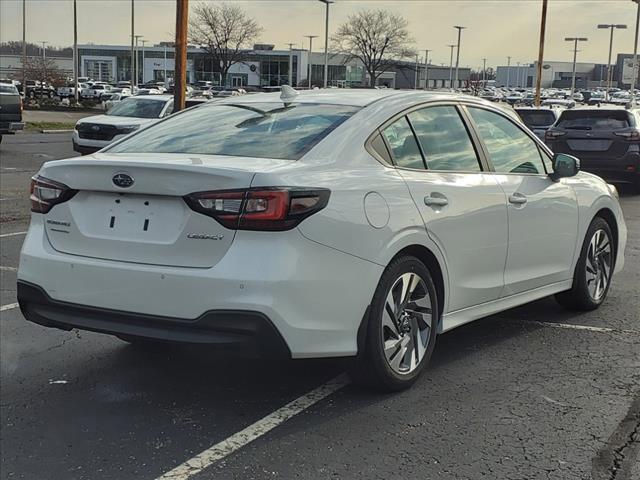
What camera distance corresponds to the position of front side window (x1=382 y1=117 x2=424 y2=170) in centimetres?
420

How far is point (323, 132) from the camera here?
4012 millimetres

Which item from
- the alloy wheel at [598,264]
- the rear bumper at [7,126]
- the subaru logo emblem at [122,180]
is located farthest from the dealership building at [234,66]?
the subaru logo emblem at [122,180]

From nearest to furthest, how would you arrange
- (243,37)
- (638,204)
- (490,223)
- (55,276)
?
(55,276) < (490,223) < (638,204) < (243,37)

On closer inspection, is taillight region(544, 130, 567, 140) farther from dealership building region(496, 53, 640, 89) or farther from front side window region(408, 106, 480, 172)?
dealership building region(496, 53, 640, 89)

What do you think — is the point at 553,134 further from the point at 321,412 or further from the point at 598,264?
the point at 321,412

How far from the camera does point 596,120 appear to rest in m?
14.6

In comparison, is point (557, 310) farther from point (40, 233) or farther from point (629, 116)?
point (629, 116)

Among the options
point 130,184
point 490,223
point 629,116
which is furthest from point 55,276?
point 629,116

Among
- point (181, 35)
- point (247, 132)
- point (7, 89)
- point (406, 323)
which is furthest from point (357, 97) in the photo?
point (7, 89)

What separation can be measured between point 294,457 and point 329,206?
1.12 metres

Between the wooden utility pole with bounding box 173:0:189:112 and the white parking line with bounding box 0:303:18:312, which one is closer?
the white parking line with bounding box 0:303:18:312

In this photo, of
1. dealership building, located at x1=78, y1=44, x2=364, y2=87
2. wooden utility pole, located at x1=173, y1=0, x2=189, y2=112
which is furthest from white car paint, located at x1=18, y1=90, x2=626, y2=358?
dealership building, located at x1=78, y1=44, x2=364, y2=87

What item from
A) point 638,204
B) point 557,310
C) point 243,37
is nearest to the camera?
point 557,310

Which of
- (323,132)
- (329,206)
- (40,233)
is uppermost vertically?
(323,132)
